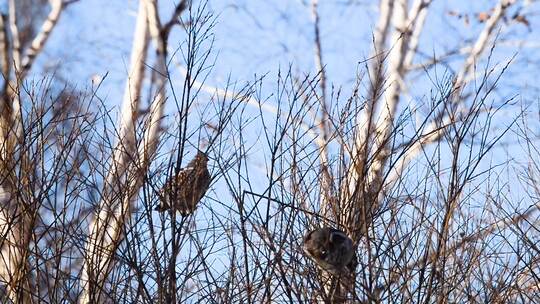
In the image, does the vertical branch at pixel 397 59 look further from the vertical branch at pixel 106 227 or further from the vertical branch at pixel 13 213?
the vertical branch at pixel 13 213

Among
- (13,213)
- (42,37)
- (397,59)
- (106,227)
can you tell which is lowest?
(106,227)

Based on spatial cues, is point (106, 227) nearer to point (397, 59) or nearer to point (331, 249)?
point (331, 249)

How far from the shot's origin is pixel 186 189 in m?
5.43

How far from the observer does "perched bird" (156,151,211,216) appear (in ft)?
17.7

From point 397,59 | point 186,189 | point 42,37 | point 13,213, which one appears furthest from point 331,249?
point 42,37

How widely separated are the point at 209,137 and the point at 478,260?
5.02 feet

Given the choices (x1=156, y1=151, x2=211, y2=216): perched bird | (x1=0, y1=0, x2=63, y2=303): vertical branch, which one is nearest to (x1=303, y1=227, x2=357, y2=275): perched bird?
(x1=156, y1=151, x2=211, y2=216): perched bird

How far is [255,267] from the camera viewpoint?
529cm

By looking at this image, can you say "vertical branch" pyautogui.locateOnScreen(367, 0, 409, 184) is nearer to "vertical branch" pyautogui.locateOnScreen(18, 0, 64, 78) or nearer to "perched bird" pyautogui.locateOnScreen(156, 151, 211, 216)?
"perched bird" pyautogui.locateOnScreen(156, 151, 211, 216)

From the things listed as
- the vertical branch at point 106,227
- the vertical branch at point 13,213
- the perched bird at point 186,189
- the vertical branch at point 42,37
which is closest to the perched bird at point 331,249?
the perched bird at point 186,189

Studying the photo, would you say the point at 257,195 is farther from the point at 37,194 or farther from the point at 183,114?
the point at 37,194

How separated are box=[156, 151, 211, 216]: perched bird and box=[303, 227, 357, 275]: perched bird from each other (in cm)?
66

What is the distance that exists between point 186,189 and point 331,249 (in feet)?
2.75

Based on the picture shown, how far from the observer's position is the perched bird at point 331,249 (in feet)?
16.5
